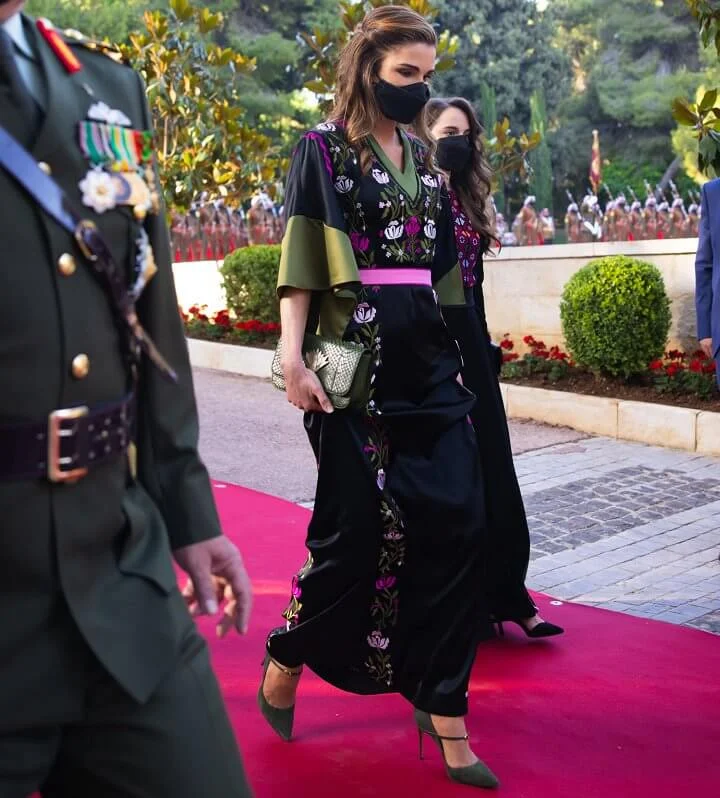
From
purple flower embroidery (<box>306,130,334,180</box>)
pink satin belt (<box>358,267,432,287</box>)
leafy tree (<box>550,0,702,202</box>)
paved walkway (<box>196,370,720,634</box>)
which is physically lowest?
paved walkway (<box>196,370,720,634</box>)

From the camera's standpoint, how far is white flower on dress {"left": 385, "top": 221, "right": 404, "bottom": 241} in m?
3.46

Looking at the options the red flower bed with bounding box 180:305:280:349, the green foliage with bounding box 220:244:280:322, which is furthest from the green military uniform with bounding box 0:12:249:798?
the green foliage with bounding box 220:244:280:322

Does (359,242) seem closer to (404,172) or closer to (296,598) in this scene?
(404,172)

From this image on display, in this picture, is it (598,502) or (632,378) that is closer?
(598,502)

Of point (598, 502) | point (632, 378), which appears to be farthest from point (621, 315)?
point (598, 502)

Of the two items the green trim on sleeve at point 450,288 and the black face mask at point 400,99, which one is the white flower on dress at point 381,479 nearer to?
the green trim on sleeve at point 450,288

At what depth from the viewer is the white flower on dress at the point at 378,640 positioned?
346cm

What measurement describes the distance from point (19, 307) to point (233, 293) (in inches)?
517

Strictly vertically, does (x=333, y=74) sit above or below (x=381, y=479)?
above

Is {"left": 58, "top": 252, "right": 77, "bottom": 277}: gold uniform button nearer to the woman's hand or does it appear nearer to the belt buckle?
the belt buckle

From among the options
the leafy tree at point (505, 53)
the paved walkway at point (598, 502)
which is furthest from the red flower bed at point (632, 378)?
the leafy tree at point (505, 53)

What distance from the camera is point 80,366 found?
1.65 meters

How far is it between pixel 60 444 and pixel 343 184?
77.3 inches

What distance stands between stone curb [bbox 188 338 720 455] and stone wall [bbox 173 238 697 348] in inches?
47.0
